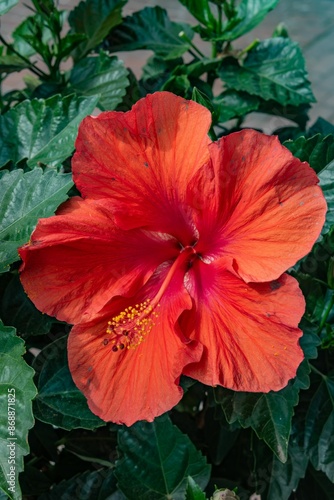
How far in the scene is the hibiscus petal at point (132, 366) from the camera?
0.79 metres

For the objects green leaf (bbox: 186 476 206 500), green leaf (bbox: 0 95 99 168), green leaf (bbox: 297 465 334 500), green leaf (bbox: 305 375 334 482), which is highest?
green leaf (bbox: 0 95 99 168)

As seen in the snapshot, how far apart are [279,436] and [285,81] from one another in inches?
28.8

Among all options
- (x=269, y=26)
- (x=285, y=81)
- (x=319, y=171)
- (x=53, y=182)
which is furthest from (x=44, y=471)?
(x=269, y=26)

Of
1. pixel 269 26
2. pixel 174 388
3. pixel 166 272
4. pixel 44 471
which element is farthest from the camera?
pixel 269 26

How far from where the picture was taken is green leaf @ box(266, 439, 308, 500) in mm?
1080

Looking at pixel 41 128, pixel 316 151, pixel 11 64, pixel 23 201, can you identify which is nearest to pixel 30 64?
pixel 11 64

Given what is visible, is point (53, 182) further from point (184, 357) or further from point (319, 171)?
point (319, 171)

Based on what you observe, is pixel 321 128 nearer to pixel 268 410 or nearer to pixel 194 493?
pixel 268 410

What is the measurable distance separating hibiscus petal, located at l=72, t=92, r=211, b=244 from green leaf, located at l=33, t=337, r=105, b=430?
0.23m

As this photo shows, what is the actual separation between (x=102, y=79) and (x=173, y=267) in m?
0.56

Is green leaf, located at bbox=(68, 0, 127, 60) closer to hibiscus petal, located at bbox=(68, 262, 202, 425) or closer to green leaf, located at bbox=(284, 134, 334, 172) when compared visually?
green leaf, located at bbox=(284, 134, 334, 172)

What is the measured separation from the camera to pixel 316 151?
96 cm

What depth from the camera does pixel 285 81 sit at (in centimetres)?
132

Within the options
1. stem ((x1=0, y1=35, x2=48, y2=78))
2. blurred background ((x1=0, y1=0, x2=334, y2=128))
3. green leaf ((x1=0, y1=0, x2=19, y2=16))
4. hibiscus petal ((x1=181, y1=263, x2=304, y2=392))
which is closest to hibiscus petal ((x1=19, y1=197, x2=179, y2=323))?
hibiscus petal ((x1=181, y1=263, x2=304, y2=392))
